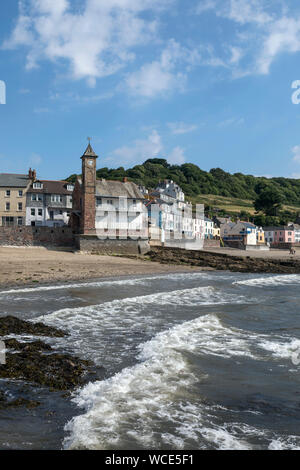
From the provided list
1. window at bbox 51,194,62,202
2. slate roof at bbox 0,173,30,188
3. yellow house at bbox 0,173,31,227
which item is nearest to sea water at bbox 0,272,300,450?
yellow house at bbox 0,173,31,227

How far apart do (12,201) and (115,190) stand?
17150 millimetres

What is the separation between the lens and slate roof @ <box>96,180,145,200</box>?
179ft

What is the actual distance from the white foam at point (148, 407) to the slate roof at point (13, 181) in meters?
54.7

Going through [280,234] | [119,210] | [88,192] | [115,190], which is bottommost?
[280,234]

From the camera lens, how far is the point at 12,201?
58375 mm

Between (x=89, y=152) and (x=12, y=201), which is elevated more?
(x=89, y=152)

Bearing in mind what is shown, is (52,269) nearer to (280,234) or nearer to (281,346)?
(281,346)

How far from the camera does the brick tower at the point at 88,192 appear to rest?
160 feet

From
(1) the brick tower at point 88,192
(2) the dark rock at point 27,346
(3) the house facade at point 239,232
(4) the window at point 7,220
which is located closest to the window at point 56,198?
(4) the window at point 7,220

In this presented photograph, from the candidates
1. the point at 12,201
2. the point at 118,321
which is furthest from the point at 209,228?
the point at 118,321

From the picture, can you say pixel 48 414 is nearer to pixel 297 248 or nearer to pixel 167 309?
pixel 167 309

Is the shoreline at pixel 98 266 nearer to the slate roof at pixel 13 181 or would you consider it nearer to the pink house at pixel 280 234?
the slate roof at pixel 13 181

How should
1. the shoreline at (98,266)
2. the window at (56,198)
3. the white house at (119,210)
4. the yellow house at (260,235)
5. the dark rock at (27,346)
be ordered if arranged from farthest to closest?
the yellow house at (260,235) → the window at (56,198) → the white house at (119,210) → the shoreline at (98,266) → the dark rock at (27,346)

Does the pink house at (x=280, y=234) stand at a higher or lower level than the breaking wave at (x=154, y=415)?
higher
